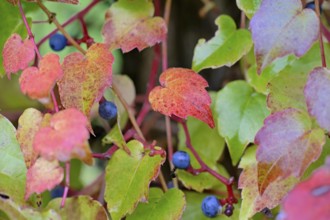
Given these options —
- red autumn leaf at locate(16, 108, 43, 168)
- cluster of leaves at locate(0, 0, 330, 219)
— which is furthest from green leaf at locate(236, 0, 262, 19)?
red autumn leaf at locate(16, 108, 43, 168)

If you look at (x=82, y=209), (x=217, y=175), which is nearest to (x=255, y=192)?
(x=217, y=175)

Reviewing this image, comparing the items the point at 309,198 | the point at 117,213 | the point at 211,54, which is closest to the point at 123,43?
the point at 211,54

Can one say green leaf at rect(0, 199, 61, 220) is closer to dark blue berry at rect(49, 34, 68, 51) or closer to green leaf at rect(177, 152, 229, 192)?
green leaf at rect(177, 152, 229, 192)

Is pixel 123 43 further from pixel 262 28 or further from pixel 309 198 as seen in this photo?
pixel 309 198

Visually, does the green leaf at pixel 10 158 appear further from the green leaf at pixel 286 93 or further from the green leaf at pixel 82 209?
the green leaf at pixel 286 93

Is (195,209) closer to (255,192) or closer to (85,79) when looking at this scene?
(255,192)
